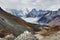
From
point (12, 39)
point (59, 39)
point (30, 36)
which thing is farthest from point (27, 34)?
point (59, 39)

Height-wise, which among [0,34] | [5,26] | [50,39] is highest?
[5,26]

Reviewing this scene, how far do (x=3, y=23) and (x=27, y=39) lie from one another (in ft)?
94.9

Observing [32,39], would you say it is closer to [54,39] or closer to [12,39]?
[12,39]

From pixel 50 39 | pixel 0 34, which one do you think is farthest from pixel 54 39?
pixel 0 34

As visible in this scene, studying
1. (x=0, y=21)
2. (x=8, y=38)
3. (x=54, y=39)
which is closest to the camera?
(x=8, y=38)

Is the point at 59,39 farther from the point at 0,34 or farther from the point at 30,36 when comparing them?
the point at 0,34

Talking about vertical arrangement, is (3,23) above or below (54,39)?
above

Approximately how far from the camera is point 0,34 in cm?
5388

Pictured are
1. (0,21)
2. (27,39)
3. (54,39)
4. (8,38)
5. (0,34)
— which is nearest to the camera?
(27,39)

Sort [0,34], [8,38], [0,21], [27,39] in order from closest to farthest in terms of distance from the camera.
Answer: [27,39] → [8,38] → [0,34] → [0,21]

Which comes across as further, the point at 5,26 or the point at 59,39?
the point at 5,26

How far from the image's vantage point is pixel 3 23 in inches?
2633

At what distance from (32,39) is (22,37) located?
181 cm

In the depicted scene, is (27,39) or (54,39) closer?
(27,39)
